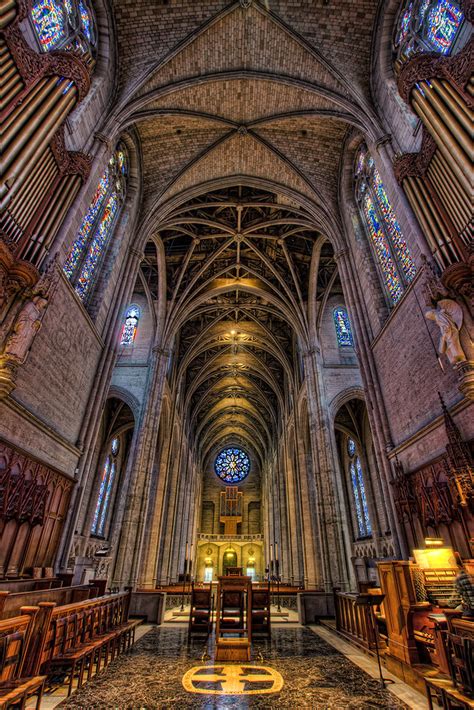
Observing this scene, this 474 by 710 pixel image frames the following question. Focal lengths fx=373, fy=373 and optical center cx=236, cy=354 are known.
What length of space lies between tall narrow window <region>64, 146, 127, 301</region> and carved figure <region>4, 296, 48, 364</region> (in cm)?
290

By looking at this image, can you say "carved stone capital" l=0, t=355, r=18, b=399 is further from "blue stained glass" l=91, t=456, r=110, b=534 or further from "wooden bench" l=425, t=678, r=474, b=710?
"blue stained glass" l=91, t=456, r=110, b=534

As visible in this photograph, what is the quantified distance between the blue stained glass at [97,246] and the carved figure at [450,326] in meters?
8.30

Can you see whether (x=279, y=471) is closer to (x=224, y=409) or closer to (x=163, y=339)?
(x=224, y=409)

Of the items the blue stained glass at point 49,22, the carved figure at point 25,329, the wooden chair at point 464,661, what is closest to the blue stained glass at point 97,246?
the carved figure at point 25,329

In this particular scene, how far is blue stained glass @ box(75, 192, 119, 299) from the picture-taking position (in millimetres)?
10055

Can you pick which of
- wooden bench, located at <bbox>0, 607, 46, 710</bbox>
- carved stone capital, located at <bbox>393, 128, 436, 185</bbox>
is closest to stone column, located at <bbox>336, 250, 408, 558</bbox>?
carved stone capital, located at <bbox>393, 128, 436, 185</bbox>

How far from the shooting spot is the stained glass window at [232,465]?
3900 cm

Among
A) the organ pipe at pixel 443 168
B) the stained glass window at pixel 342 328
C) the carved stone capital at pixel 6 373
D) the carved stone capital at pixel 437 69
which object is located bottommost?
the carved stone capital at pixel 6 373

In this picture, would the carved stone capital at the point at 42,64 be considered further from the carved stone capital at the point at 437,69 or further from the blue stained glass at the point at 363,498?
the blue stained glass at the point at 363,498

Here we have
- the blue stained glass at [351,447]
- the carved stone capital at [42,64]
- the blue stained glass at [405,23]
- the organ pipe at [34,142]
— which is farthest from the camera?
the blue stained glass at [351,447]

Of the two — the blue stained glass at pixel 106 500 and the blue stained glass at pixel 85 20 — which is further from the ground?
the blue stained glass at pixel 85 20

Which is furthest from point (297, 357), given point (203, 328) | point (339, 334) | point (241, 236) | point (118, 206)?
point (118, 206)

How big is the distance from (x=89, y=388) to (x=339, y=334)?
42.1 feet

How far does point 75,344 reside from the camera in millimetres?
8984
